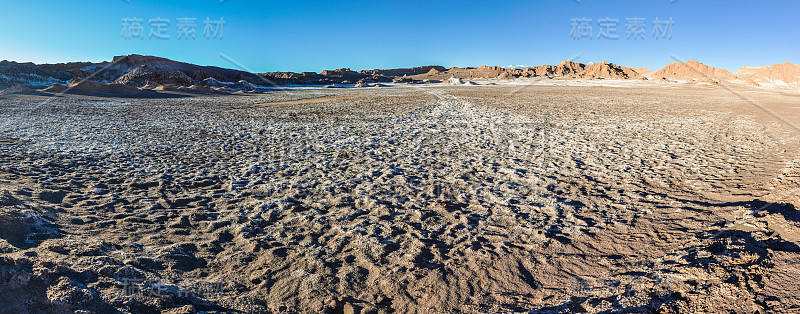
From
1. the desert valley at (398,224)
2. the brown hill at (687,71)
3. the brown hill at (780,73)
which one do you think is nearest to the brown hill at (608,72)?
the brown hill at (687,71)

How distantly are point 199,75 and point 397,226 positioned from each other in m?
56.7

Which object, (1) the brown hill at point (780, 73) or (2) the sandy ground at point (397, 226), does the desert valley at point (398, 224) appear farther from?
(1) the brown hill at point (780, 73)

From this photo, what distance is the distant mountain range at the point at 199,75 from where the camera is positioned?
31319mm

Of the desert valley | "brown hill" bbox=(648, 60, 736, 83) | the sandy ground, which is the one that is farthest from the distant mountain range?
the sandy ground

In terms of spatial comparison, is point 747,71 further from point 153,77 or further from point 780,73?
point 153,77

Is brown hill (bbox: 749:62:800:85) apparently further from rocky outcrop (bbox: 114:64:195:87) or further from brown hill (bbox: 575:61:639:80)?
rocky outcrop (bbox: 114:64:195:87)

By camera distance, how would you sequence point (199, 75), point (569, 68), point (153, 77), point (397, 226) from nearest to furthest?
1. point (397, 226)
2. point (153, 77)
3. point (199, 75)
4. point (569, 68)

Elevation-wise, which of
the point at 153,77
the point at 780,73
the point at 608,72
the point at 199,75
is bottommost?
the point at 153,77

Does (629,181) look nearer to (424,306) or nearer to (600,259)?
(600,259)

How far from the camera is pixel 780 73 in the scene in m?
71.9

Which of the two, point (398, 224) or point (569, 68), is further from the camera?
point (569, 68)

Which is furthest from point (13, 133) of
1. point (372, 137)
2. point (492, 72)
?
point (492, 72)

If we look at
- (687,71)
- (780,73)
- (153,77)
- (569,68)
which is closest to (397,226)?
(153,77)

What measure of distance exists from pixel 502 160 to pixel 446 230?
10.5 feet
